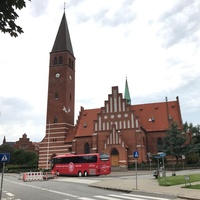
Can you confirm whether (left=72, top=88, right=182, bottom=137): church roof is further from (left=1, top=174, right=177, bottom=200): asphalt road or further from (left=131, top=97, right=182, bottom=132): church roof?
(left=1, top=174, right=177, bottom=200): asphalt road

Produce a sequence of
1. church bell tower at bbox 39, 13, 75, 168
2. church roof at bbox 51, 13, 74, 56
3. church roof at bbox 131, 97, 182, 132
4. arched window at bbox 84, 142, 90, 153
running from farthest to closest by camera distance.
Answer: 1. church roof at bbox 51, 13, 74, 56
2. church bell tower at bbox 39, 13, 75, 168
3. arched window at bbox 84, 142, 90, 153
4. church roof at bbox 131, 97, 182, 132

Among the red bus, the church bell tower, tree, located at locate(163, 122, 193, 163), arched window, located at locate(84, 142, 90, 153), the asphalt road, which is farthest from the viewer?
the church bell tower

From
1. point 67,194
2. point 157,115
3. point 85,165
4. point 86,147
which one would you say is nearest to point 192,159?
point 157,115

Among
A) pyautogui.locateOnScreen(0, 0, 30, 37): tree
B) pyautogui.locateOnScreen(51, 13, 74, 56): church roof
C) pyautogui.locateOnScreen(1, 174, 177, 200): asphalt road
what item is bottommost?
pyautogui.locateOnScreen(1, 174, 177, 200): asphalt road

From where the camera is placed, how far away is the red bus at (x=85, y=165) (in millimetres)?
31844

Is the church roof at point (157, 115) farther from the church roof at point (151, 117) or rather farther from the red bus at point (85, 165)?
the red bus at point (85, 165)

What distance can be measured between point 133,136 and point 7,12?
38.6 metres

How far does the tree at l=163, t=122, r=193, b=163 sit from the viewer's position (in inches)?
1545

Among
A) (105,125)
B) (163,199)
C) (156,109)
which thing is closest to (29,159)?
(105,125)

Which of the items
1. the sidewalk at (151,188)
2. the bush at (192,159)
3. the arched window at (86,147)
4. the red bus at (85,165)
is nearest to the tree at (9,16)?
the sidewalk at (151,188)

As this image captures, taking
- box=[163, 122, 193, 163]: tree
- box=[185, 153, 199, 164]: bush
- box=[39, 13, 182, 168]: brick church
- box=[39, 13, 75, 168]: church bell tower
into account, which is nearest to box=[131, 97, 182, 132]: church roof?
box=[39, 13, 182, 168]: brick church

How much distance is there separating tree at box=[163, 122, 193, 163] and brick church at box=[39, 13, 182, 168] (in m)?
2.85

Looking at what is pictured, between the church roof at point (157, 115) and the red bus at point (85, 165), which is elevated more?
the church roof at point (157, 115)

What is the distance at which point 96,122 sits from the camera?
4797cm
